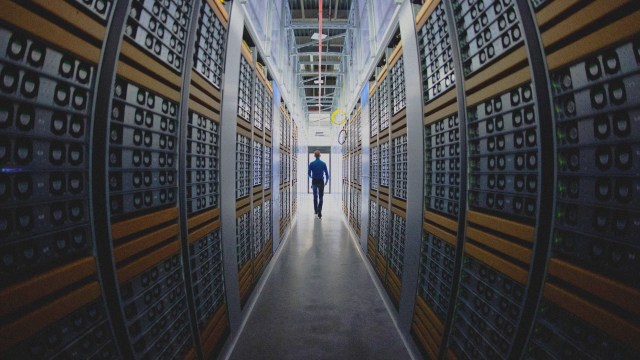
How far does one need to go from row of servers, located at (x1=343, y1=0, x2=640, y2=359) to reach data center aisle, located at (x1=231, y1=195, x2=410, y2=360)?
1.25ft

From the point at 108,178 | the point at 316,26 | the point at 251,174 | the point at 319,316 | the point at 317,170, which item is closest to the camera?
the point at 108,178

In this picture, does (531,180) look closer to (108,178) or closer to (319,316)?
(108,178)

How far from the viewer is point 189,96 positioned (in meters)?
1.38

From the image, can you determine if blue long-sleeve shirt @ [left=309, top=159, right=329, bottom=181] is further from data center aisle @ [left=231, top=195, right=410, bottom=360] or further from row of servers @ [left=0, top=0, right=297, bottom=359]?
row of servers @ [left=0, top=0, right=297, bottom=359]

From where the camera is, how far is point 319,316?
2205mm

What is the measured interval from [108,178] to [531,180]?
1360 millimetres

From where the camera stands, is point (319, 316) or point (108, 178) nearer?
point (108, 178)

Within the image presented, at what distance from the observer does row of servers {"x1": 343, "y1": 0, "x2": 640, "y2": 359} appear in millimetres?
682

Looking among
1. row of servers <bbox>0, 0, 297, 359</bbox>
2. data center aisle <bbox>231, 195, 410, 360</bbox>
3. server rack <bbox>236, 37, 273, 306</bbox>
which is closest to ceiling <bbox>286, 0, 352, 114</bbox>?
server rack <bbox>236, 37, 273, 306</bbox>

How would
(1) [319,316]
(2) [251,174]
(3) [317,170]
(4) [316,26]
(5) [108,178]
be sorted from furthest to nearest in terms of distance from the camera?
1. (3) [317,170]
2. (4) [316,26]
3. (2) [251,174]
4. (1) [319,316]
5. (5) [108,178]

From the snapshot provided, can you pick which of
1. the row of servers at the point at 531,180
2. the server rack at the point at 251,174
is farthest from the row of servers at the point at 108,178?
the row of servers at the point at 531,180

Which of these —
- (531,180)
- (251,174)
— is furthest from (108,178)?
(251,174)

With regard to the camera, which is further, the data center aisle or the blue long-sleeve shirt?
the blue long-sleeve shirt

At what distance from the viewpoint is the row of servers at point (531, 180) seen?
0.68 m
